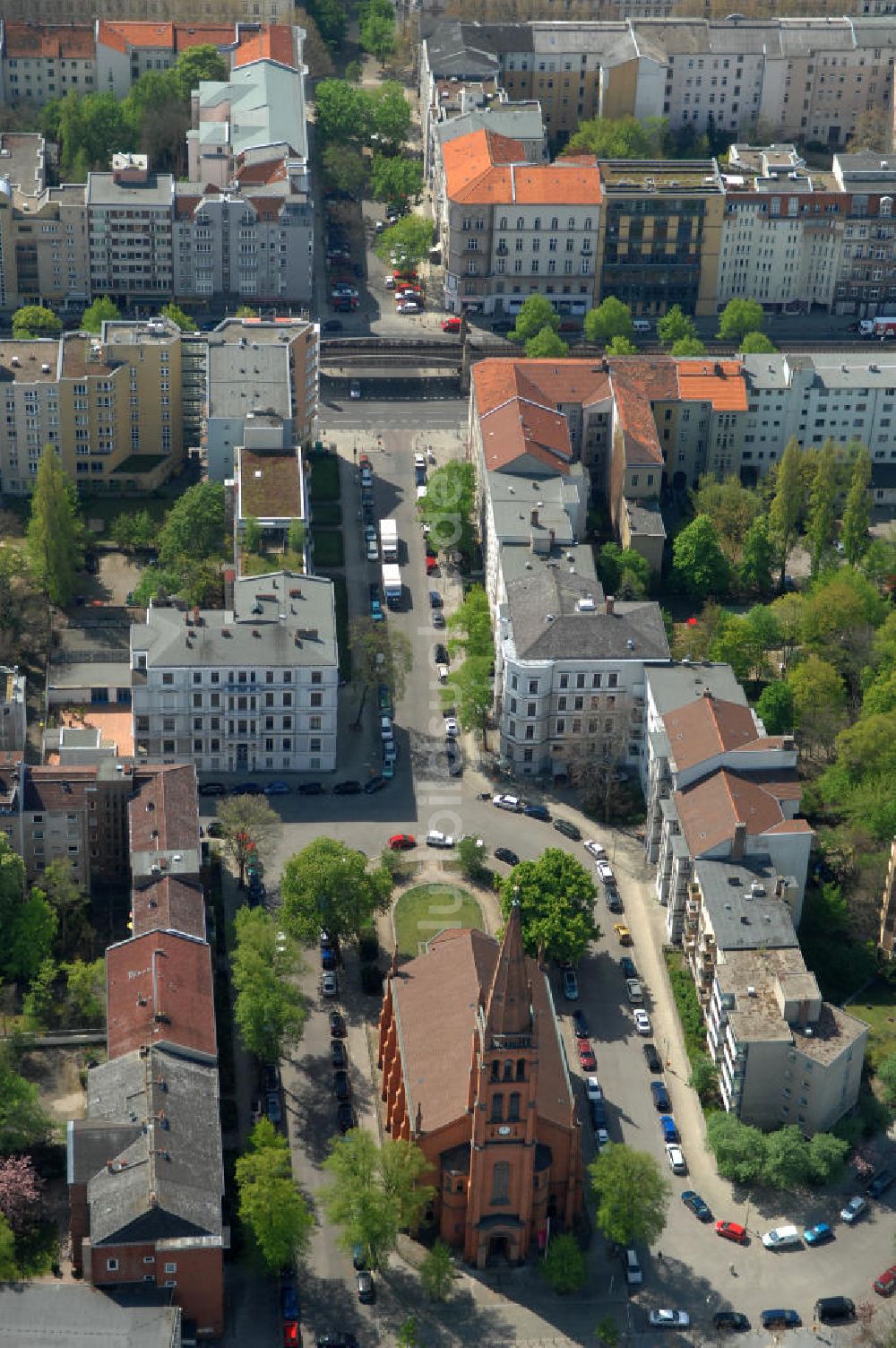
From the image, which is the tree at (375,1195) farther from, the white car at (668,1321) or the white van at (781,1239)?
the white van at (781,1239)

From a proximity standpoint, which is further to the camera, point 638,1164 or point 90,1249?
point 638,1164

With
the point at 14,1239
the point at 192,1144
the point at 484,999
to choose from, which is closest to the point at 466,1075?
the point at 484,999

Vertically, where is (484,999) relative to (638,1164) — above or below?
above

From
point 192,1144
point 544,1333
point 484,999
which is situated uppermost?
point 484,999

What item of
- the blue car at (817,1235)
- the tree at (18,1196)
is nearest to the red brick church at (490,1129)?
the blue car at (817,1235)

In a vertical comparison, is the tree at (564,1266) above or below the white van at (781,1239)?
above

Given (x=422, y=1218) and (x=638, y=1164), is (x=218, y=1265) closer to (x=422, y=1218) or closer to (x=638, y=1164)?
(x=422, y=1218)

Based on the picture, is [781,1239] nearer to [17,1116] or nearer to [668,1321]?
[668,1321]
